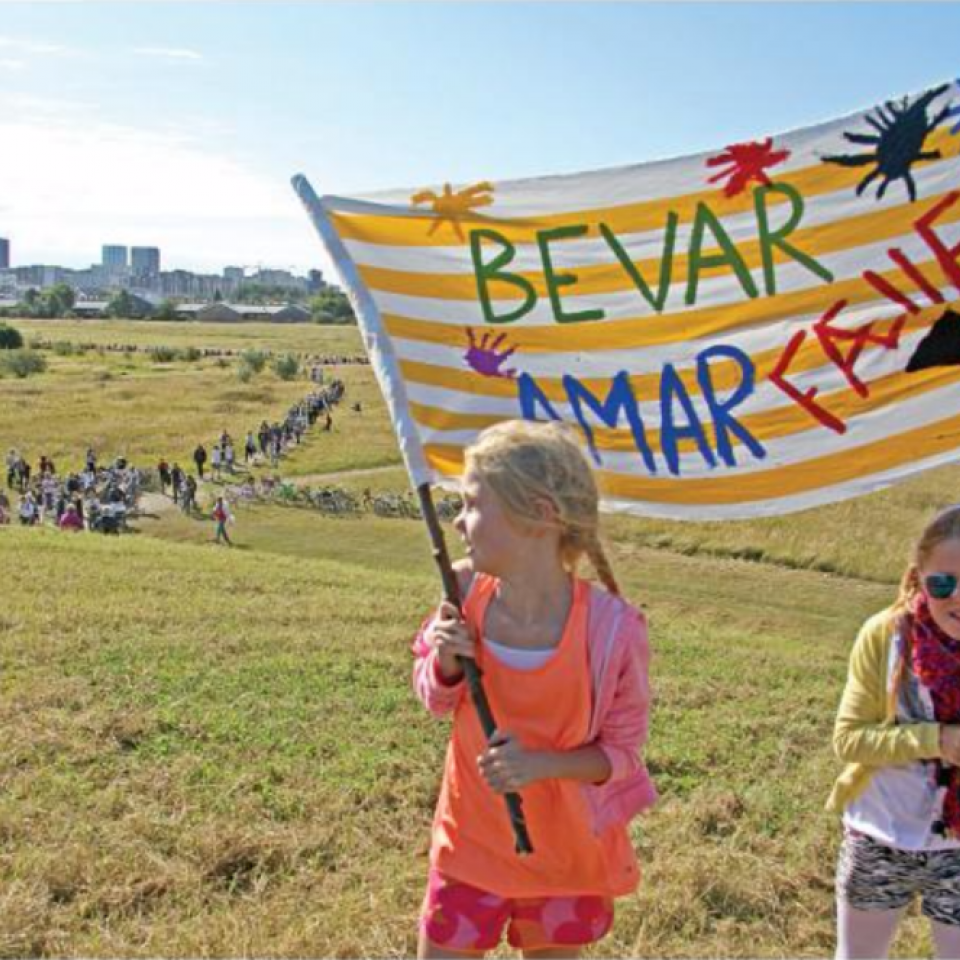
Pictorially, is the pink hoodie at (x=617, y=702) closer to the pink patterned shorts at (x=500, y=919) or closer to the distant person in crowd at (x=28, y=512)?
the pink patterned shorts at (x=500, y=919)

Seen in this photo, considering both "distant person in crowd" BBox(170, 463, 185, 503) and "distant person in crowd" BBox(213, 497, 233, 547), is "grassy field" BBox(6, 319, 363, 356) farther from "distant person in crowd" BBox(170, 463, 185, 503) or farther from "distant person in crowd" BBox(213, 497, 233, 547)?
"distant person in crowd" BBox(213, 497, 233, 547)

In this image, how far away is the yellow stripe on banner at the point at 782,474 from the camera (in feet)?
10.4

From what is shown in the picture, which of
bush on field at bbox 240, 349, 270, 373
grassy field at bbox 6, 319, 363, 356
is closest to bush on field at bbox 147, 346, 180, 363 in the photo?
bush on field at bbox 240, 349, 270, 373

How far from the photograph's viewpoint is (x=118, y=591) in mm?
10531

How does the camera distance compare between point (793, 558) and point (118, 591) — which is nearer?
point (118, 591)

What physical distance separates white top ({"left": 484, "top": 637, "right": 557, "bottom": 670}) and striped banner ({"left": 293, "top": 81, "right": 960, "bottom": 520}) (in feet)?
1.89

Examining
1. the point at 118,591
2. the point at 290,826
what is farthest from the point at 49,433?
the point at 290,826

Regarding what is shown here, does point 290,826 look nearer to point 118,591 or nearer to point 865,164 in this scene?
point 865,164

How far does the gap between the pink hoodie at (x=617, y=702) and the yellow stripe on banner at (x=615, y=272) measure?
1.09 m

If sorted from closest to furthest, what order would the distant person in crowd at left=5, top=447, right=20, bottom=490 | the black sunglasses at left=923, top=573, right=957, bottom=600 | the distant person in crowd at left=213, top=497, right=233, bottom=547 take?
the black sunglasses at left=923, top=573, right=957, bottom=600 < the distant person in crowd at left=213, top=497, right=233, bottom=547 < the distant person in crowd at left=5, top=447, right=20, bottom=490

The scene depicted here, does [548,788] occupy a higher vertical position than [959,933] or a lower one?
higher

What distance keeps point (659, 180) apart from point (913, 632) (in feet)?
4.84

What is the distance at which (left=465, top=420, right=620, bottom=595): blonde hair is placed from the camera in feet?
8.89

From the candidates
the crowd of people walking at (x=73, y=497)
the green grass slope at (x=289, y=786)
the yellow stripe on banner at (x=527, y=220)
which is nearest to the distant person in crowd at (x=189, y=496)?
the crowd of people walking at (x=73, y=497)
